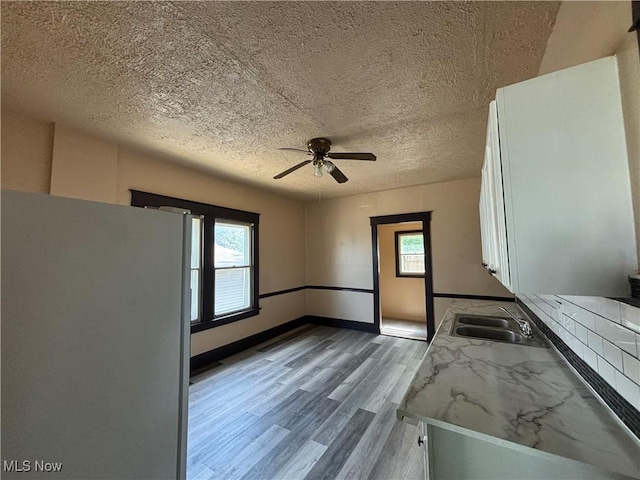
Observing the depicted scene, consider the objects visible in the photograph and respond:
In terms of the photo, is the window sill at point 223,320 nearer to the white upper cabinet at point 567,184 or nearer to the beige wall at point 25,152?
the beige wall at point 25,152

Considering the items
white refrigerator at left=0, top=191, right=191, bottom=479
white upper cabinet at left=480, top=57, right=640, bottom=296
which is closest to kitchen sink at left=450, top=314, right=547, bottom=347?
white upper cabinet at left=480, top=57, right=640, bottom=296

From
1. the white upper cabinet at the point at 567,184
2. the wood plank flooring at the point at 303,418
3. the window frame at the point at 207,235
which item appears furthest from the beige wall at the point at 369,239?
the white upper cabinet at the point at 567,184

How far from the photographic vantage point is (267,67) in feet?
4.87

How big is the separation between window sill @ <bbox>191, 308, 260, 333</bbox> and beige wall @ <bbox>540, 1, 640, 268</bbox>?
11.9 ft

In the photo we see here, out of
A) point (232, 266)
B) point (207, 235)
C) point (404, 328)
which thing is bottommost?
point (404, 328)

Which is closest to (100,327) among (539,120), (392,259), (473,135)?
(539,120)

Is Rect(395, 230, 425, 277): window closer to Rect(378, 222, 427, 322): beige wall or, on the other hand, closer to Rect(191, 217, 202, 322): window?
Rect(378, 222, 427, 322): beige wall

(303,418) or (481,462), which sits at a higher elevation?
(481,462)

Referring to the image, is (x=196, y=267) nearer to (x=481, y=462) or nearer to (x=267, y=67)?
(x=267, y=67)

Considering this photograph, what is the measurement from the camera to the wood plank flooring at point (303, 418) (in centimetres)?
171

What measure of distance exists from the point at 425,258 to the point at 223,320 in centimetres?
328

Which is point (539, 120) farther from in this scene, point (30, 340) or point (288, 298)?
point (288, 298)

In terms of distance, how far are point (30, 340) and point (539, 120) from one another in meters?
1.54

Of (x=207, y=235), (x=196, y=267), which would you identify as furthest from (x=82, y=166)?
(x=196, y=267)
